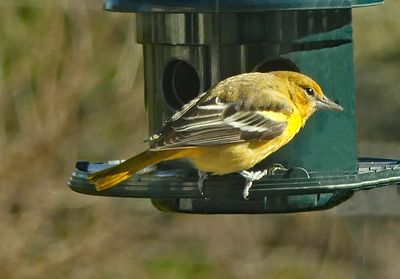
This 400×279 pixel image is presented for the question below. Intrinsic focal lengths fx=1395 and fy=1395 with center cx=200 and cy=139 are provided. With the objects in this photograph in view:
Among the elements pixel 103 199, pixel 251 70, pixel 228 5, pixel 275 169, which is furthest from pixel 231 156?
pixel 103 199

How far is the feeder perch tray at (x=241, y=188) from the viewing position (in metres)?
5.74

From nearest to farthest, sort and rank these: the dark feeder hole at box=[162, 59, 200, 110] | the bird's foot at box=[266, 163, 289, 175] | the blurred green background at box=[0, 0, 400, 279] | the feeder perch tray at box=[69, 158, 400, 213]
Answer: the feeder perch tray at box=[69, 158, 400, 213]
the bird's foot at box=[266, 163, 289, 175]
the dark feeder hole at box=[162, 59, 200, 110]
the blurred green background at box=[0, 0, 400, 279]

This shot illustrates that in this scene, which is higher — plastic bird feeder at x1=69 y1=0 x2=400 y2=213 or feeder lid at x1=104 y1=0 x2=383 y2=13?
feeder lid at x1=104 y1=0 x2=383 y2=13

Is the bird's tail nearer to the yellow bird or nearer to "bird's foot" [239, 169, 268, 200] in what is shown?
the yellow bird

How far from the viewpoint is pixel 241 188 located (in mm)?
5812

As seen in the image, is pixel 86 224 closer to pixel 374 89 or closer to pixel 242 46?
pixel 374 89

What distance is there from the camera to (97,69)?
9.79 meters

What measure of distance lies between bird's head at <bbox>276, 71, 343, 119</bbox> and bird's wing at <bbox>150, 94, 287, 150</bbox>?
0.14 meters

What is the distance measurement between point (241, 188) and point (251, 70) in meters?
0.62

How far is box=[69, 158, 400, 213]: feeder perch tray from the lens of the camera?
5.74 meters

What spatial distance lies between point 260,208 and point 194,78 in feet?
2.37

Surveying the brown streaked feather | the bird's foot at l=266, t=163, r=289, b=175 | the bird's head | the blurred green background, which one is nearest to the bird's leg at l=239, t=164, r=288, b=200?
the bird's foot at l=266, t=163, r=289, b=175

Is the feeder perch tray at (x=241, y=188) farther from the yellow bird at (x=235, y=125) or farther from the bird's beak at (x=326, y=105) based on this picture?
the bird's beak at (x=326, y=105)

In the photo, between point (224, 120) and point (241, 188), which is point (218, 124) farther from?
point (241, 188)
